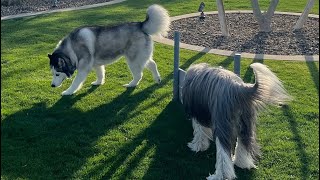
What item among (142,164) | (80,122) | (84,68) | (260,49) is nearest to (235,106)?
(142,164)

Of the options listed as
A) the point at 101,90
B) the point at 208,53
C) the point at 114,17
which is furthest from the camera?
the point at 114,17

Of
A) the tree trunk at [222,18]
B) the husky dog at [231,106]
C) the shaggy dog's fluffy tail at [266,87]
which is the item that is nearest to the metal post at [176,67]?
the husky dog at [231,106]

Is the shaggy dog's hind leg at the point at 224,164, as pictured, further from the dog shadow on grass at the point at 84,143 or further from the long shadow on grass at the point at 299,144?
the long shadow on grass at the point at 299,144

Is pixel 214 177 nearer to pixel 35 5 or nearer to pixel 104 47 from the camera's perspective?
pixel 104 47

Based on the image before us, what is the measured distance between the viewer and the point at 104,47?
7.44 m

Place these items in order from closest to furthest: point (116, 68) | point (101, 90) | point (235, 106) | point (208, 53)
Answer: point (235, 106) → point (101, 90) → point (116, 68) → point (208, 53)

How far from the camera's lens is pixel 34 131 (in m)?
6.13

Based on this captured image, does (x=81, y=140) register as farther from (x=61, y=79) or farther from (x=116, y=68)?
(x=116, y=68)

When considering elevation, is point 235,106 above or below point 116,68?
above

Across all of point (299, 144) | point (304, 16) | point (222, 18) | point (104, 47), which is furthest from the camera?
point (304, 16)

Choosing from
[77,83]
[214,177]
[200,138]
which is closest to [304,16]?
[77,83]

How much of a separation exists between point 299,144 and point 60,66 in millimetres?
3874

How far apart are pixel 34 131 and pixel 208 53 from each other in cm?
479

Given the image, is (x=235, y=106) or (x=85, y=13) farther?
(x=85, y=13)
